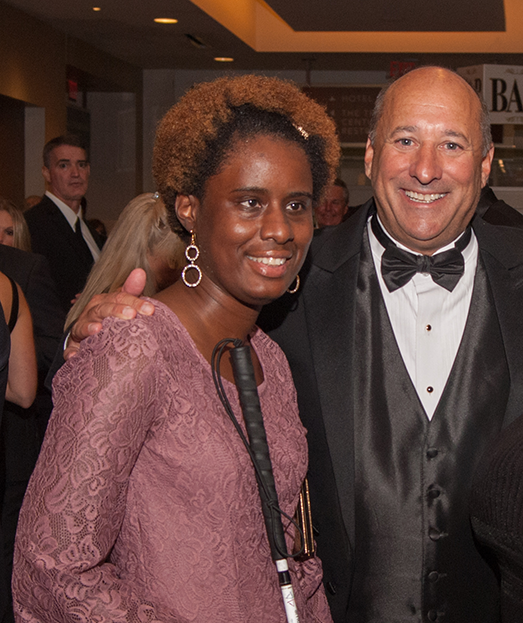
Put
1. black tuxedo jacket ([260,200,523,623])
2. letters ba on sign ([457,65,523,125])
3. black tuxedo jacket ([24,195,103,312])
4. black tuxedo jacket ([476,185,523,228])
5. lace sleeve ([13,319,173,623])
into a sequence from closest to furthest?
lace sleeve ([13,319,173,623]) → black tuxedo jacket ([260,200,523,623]) → black tuxedo jacket ([476,185,523,228]) → black tuxedo jacket ([24,195,103,312]) → letters ba on sign ([457,65,523,125])

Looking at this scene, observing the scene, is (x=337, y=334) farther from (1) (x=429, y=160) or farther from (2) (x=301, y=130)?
(2) (x=301, y=130)

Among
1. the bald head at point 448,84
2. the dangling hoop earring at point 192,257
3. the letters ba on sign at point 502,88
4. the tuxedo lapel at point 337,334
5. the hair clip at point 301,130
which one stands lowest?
the tuxedo lapel at point 337,334

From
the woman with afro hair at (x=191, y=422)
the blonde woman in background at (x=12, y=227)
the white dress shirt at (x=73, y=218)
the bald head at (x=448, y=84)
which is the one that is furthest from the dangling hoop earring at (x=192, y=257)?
the white dress shirt at (x=73, y=218)

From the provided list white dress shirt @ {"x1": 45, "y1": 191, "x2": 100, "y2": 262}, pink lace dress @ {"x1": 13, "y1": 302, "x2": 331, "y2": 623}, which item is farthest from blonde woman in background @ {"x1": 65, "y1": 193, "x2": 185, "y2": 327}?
white dress shirt @ {"x1": 45, "y1": 191, "x2": 100, "y2": 262}

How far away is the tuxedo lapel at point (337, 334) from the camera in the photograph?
5.67 feet

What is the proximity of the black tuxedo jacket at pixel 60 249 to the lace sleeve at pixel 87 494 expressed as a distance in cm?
311

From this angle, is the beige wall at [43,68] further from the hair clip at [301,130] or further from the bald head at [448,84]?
the hair clip at [301,130]

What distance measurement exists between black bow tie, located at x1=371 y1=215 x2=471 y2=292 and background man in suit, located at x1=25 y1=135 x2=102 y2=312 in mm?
2591

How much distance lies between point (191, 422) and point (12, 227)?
115 inches

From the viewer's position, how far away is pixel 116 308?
4.21 ft

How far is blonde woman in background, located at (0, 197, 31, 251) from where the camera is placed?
387 centimetres

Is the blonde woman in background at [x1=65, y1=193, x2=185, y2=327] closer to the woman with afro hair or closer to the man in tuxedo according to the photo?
the man in tuxedo

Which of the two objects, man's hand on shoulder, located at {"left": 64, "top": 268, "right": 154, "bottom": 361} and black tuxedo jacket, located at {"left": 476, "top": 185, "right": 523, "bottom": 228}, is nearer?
man's hand on shoulder, located at {"left": 64, "top": 268, "right": 154, "bottom": 361}

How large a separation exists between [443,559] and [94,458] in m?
0.98
